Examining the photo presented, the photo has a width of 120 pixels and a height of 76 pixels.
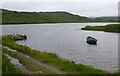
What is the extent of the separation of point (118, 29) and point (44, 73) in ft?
399

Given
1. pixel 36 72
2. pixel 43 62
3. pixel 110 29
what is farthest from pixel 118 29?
pixel 36 72

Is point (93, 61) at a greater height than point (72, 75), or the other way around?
point (72, 75)

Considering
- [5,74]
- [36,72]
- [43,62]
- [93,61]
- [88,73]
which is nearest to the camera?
[5,74]

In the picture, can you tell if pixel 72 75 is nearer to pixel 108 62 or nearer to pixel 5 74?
pixel 5 74

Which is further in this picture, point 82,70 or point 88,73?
point 82,70

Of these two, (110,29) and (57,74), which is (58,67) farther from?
(110,29)

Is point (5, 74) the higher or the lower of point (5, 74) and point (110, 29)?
the higher

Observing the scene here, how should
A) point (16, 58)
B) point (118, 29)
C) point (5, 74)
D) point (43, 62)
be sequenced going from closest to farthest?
point (5, 74)
point (43, 62)
point (16, 58)
point (118, 29)

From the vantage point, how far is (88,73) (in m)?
32.9

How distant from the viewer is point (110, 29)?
161 m

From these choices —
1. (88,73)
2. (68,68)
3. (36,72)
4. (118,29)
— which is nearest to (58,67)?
(68,68)

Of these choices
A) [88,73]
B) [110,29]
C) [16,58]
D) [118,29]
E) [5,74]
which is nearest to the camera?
[5,74]

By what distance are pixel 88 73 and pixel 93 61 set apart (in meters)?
22.7

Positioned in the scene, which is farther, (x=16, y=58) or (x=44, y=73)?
(x=16, y=58)
